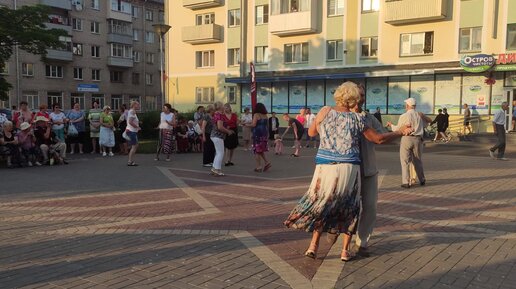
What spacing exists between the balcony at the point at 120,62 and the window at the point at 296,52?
30810mm

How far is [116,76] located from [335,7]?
3655 centimetres

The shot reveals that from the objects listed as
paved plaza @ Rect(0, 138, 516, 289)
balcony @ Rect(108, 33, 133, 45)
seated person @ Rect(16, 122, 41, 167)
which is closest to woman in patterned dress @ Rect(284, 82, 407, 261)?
paved plaza @ Rect(0, 138, 516, 289)

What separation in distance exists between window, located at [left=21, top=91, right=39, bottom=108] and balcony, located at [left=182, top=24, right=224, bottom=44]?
21519 millimetres

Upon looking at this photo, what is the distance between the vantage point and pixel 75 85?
185 ft

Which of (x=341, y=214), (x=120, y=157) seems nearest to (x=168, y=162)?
(x=120, y=157)

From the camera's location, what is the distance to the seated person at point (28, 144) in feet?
41.2

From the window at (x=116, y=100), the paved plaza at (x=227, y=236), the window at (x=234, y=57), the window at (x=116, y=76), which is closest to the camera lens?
the paved plaza at (x=227, y=236)

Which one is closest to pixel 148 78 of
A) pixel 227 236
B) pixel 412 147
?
pixel 412 147

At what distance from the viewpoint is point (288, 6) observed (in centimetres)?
3603

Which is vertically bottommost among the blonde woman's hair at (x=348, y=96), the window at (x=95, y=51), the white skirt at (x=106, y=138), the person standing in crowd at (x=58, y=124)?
the white skirt at (x=106, y=138)

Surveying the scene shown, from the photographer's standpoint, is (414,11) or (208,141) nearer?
(208,141)

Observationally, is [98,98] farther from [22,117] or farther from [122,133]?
[22,117]

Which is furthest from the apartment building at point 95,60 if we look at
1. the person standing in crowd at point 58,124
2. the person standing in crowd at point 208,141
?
the person standing in crowd at point 208,141

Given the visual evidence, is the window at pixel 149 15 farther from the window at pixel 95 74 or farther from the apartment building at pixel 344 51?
the apartment building at pixel 344 51
